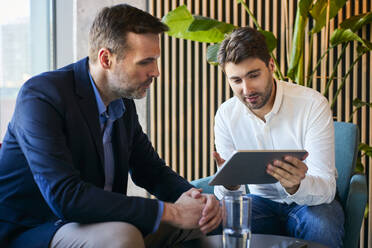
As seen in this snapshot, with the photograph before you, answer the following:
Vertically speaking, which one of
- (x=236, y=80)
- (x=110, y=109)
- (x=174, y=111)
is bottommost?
(x=174, y=111)

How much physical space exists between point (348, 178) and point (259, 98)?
64 centimetres

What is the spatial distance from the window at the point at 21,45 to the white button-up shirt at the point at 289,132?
5.57ft

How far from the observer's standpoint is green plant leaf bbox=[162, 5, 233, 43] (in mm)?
3209

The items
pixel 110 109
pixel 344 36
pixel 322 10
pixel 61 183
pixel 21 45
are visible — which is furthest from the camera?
pixel 21 45

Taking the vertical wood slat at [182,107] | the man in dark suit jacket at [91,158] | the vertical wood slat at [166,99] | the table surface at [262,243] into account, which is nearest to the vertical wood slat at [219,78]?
the vertical wood slat at [182,107]

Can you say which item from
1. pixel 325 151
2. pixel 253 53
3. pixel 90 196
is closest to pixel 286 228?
pixel 325 151

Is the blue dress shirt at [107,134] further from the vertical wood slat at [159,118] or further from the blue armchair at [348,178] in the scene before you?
the vertical wood slat at [159,118]

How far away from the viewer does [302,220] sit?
2.04 m

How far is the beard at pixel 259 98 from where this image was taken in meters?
2.23

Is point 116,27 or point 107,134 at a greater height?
point 116,27

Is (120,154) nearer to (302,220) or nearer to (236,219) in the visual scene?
(236,219)

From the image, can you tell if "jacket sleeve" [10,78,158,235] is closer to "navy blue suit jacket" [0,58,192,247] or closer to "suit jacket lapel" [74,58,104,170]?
"navy blue suit jacket" [0,58,192,247]

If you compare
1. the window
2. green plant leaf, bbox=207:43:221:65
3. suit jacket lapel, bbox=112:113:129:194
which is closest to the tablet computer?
suit jacket lapel, bbox=112:113:129:194

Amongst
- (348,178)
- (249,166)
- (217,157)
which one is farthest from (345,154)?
(249,166)
